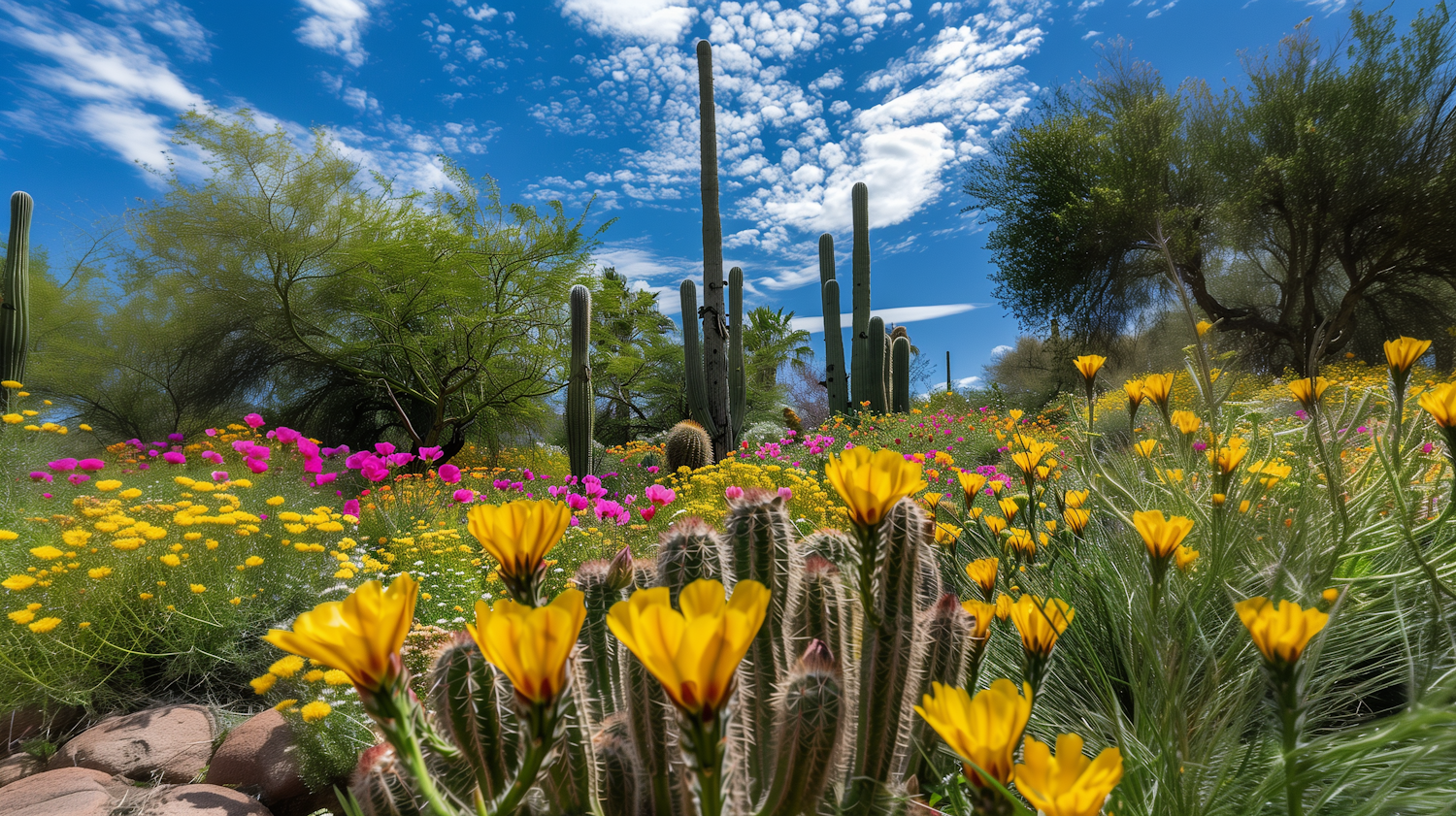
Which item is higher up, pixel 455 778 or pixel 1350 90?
pixel 1350 90

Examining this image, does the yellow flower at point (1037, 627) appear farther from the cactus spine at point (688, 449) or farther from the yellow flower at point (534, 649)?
the cactus spine at point (688, 449)

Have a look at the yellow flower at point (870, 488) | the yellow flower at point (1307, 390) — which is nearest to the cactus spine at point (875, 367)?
the yellow flower at point (1307, 390)

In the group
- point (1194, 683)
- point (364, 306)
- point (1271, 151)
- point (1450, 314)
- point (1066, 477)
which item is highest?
point (1271, 151)

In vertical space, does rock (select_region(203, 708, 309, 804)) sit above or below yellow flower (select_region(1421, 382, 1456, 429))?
below

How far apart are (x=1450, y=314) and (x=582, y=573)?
17723 millimetres

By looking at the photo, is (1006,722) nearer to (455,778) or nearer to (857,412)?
(455,778)

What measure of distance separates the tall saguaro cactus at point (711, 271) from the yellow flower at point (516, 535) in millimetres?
6752

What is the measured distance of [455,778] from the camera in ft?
2.52

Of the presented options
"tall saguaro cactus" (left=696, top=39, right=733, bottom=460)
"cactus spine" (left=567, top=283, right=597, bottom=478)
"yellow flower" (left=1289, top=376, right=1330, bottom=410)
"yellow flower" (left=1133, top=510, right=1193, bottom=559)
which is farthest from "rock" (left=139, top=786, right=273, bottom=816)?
"tall saguaro cactus" (left=696, top=39, right=733, bottom=460)

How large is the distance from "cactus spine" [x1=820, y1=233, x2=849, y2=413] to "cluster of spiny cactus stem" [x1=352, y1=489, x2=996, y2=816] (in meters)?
9.13

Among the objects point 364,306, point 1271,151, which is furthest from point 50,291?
point 1271,151

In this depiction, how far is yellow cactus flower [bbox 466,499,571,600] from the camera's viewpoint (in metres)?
0.63

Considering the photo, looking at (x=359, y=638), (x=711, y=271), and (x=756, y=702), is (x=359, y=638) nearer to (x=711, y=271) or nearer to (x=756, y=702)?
(x=756, y=702)

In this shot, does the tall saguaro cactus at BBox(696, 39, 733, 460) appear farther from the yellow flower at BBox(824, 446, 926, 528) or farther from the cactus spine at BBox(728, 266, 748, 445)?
the yellow flower at BBox(824, 446, 926, 528)
